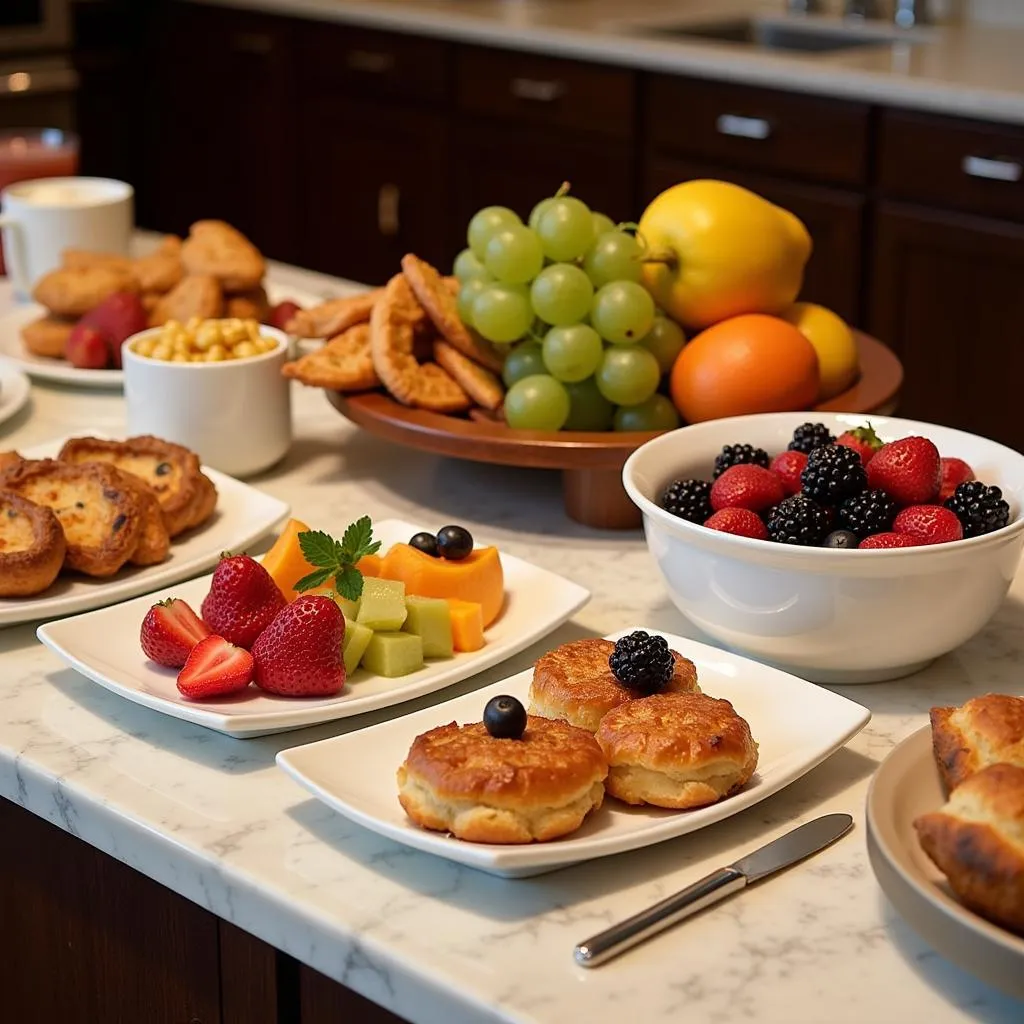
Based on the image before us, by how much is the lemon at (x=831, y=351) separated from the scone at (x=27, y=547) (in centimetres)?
74

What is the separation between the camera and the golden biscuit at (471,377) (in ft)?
5.13

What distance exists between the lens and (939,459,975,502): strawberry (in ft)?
4.14

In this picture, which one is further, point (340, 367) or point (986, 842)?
point (340, 367)

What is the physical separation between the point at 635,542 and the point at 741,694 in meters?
0.39

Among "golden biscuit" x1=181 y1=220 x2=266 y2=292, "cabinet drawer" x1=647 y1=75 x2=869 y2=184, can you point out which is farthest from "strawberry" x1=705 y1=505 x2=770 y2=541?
"cabinet drawer" x1=647 y1=75 x2=869 y2=184

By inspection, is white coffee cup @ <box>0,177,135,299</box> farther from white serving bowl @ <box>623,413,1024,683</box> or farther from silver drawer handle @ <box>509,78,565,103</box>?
silver drawer handle @ <box>509,78,565,103</box>

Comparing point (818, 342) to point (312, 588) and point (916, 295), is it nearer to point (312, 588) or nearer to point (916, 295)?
point (312, 588)

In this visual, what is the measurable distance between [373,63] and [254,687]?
10.6 ft

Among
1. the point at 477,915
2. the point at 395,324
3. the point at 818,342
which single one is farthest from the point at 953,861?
the point at 395,324

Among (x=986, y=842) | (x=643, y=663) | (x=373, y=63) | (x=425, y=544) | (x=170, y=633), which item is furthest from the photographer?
(x=373, y=63)

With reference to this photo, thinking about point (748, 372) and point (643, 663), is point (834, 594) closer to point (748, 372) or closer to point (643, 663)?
point (643, 663)

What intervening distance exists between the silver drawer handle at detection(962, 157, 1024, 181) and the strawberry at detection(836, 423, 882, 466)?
1.79 meters

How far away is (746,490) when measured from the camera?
4.02 feet

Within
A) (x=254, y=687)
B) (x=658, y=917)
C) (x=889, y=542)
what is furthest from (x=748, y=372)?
(x=658, y=917)
